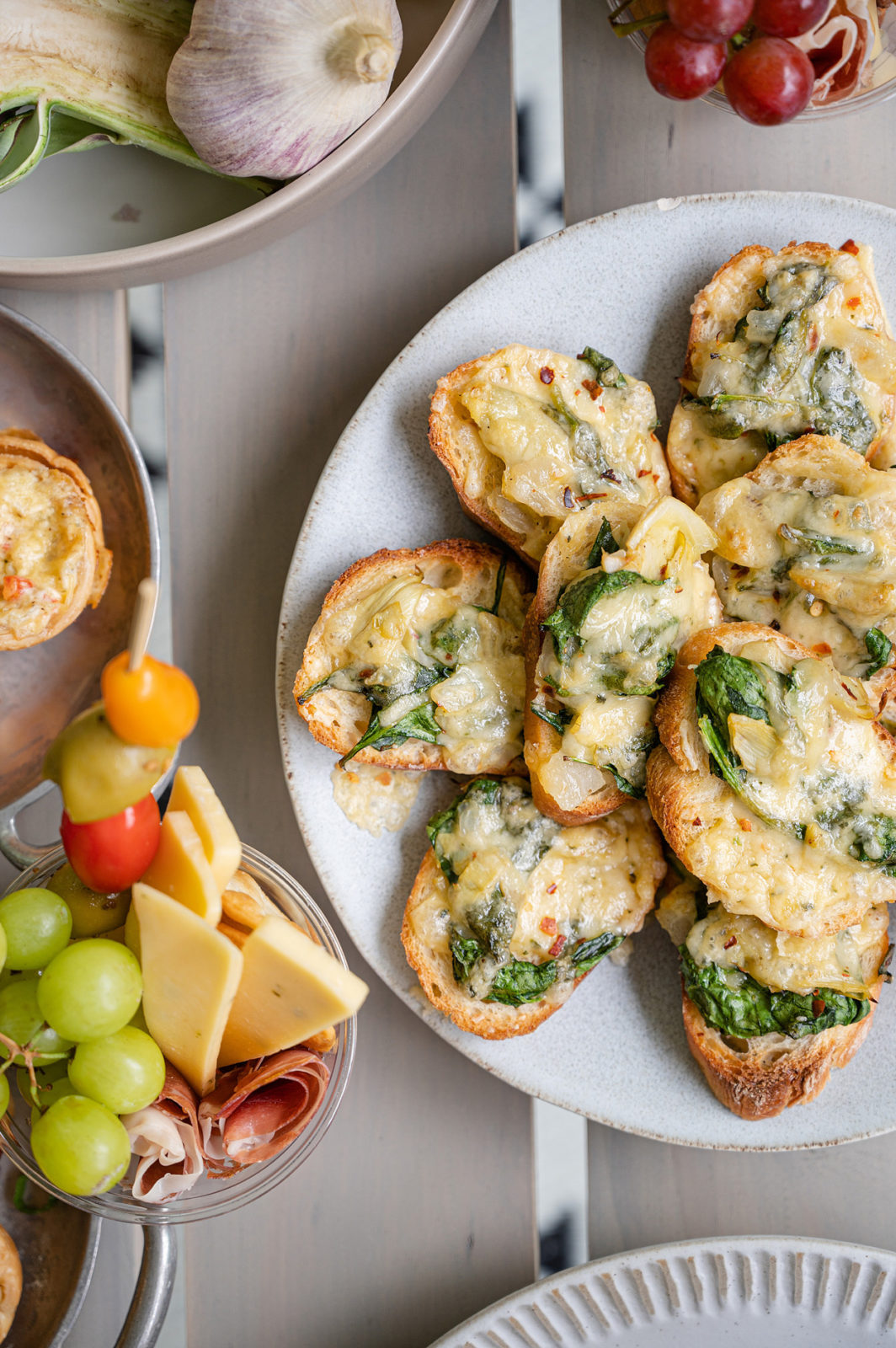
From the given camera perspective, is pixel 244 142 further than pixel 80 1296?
No

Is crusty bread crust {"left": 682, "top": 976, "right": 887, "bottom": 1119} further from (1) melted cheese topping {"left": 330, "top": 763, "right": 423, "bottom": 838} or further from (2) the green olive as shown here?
(2) the green olive

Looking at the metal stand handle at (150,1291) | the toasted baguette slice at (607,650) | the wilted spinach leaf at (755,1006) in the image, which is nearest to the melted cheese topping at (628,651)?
the toasted baguette slice at (607,650)

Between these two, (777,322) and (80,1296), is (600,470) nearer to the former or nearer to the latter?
(777,322)

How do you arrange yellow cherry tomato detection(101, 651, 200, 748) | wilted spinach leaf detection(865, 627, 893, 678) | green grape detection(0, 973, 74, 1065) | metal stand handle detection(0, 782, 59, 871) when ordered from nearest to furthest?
yellow cherry tomato detection(101, 651, 200, 748) → green grape detection(0, 973, 74, 1065) → wilted spinach leaf detection(865, 627, 893, 678) → metal stand handle detection(0, 782, 59, 871)

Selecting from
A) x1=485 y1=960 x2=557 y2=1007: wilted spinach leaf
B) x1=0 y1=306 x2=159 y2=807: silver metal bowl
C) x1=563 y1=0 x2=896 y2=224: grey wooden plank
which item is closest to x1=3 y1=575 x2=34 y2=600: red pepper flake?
x1=0 y1=306 x2=159 y2=807: silver metal bowl

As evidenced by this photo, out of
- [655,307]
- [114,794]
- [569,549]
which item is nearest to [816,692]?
[569,549]

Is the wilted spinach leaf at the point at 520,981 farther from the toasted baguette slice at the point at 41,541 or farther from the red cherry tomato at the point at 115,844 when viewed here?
the toasted baguette slice at the point at 41,541
